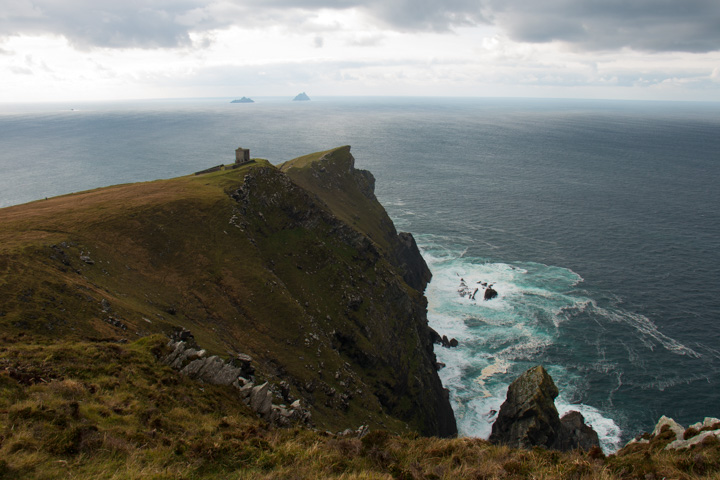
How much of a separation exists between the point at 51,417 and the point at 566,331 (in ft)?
254

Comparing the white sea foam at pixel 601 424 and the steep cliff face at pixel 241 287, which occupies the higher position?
the steep cliff face at pixel 241 287

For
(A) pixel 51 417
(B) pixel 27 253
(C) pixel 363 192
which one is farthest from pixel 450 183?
(A) pixel 51 417

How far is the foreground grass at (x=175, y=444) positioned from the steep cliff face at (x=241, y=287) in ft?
23.9

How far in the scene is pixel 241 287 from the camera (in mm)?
49500

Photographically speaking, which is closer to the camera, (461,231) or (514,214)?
(461,231)

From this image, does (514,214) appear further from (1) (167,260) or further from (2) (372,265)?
(1) (167,260)

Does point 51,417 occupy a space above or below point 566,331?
above

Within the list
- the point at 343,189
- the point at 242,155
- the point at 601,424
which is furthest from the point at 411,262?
the point at 601,424

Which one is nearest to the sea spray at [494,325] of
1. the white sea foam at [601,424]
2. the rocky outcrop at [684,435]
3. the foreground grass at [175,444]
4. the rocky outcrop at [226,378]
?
the white sea foam at [601,424]

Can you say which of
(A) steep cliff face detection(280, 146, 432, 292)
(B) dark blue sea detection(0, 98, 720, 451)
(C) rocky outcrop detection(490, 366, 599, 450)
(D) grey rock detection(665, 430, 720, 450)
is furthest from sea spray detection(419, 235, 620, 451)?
(D) grey rock detection(665, 430, 720, 450)

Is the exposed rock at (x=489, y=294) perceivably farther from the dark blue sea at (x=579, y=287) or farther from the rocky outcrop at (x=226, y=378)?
the rocky outcrop at (x=226, y=378)

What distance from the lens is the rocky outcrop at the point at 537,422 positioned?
47.3 metres

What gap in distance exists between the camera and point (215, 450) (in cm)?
1911

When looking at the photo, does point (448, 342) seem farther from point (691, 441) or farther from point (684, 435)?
point (691, 441)
